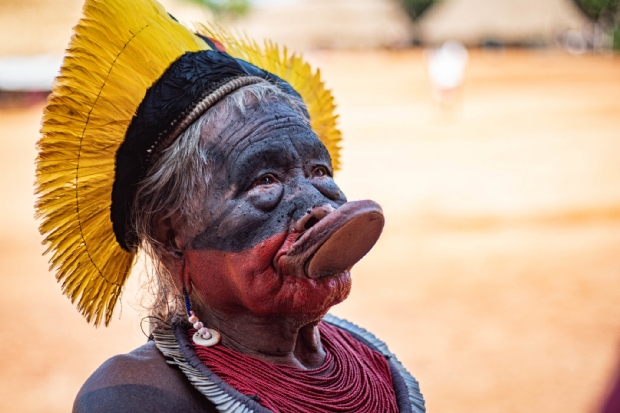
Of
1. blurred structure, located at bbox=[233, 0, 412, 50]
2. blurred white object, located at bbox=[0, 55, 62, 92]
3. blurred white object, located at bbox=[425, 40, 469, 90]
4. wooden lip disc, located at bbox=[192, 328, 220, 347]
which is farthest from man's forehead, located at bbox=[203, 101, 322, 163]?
blurred structure, located at bbox=[233, 0, 412, 50]

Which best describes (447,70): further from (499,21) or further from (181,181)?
(499,21)

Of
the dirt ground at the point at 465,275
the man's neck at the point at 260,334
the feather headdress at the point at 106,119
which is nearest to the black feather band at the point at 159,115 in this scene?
the feather headdress at the point at 106,119

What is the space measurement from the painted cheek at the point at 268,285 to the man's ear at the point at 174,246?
11 cm

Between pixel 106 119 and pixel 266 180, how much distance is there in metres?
0.45

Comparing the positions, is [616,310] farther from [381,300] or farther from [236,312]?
[236,312]

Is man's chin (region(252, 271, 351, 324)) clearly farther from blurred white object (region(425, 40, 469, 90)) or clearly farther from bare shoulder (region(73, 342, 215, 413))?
blurred white object (region(425, 40, 469, 90))

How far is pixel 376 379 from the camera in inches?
78.0

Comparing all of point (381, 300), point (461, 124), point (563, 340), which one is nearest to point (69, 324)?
point (381, 300)

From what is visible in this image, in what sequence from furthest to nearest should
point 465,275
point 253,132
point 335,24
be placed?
point 335,24 < point 465,275 < point 253,132

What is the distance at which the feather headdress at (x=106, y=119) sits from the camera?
5.93ft

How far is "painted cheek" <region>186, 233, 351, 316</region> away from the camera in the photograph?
170 cm

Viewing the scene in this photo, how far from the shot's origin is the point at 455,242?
34.0ft

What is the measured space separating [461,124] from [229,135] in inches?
813

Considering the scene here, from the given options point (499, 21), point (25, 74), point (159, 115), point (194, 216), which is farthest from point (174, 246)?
point (499, 21)
